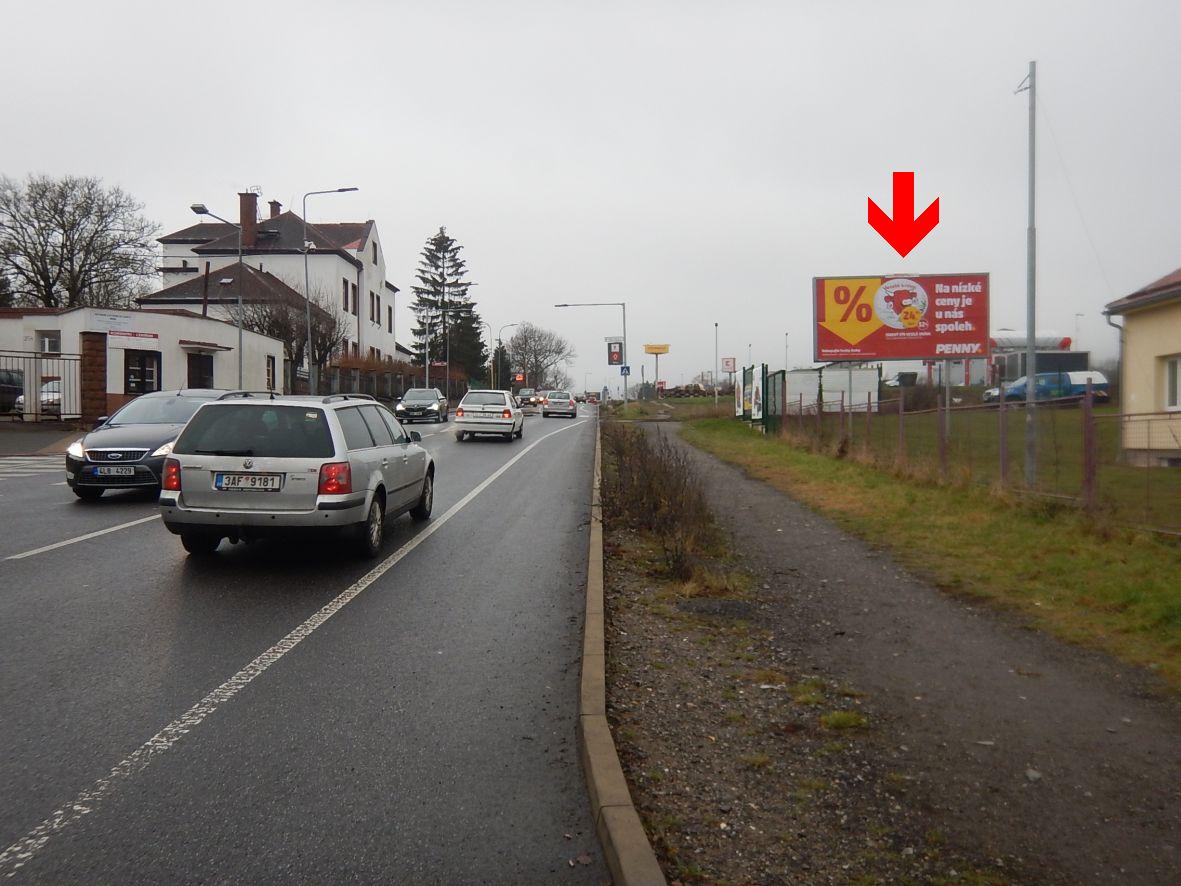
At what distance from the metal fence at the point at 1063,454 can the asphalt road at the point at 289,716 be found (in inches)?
233

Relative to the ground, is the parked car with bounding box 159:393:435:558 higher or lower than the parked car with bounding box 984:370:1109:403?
lower

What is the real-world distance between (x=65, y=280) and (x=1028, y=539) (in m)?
56.2

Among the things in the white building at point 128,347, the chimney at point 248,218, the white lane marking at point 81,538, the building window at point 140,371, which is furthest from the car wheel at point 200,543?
the chimney at point 248,218

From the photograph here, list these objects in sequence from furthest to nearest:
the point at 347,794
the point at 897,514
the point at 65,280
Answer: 1. the point at 65,280
2. the point at 897,514
3. the point at 347,794

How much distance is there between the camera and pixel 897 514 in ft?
40.7

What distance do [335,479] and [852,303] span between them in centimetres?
1968

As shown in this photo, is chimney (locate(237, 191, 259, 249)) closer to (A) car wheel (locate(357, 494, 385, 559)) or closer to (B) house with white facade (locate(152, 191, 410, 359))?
(B) house with white facade (locate(152, 191, 410, 359))

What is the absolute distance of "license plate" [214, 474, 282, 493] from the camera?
8.24 m

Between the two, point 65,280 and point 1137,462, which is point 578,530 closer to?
point 1137,462

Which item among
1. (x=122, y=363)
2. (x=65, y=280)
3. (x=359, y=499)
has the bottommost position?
(x=359, y=499)

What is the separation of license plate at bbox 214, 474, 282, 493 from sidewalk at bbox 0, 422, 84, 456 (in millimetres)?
17590

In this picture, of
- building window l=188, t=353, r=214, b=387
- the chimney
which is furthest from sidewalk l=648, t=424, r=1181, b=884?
the chimney

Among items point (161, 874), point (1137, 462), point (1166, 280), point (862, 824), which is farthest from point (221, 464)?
point (1166, 280)

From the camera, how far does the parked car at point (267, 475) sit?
8.24 metres
